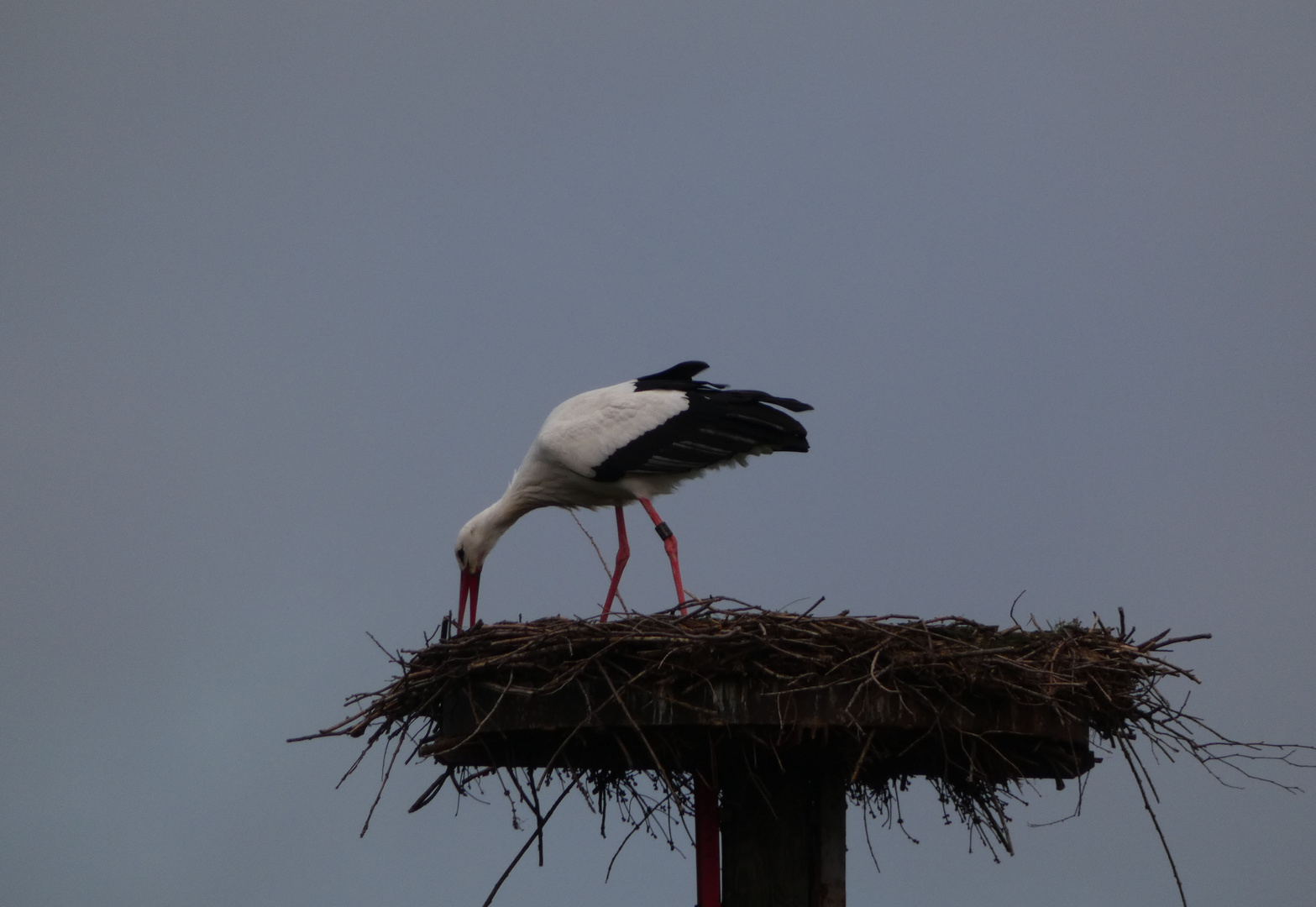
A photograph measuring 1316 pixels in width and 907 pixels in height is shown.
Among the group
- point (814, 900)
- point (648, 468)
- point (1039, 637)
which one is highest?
point (648, 468)

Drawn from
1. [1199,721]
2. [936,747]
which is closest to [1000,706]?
[936,747]

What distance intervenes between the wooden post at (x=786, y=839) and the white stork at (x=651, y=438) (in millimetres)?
2369

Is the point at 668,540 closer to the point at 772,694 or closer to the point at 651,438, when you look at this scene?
the point at 651,438

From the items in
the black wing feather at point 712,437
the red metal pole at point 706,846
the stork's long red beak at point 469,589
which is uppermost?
the black wing feather at point 712,437

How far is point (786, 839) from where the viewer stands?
22.0ft

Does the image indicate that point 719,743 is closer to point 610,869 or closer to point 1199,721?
point 610,869

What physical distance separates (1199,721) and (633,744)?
239 centimetres

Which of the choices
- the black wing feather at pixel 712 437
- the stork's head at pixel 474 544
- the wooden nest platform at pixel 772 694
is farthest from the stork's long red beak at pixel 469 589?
the wooden nest platform at pixel 772 694

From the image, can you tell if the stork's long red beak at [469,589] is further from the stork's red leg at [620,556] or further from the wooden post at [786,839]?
the wooden post at [786,839]

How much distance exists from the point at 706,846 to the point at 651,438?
275 centimetres

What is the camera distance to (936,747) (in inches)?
258

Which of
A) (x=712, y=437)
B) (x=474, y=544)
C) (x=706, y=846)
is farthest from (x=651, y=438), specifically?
(x=706, y=846)

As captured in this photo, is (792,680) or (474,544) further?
(474,544)

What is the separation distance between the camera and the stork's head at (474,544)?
9.64m
